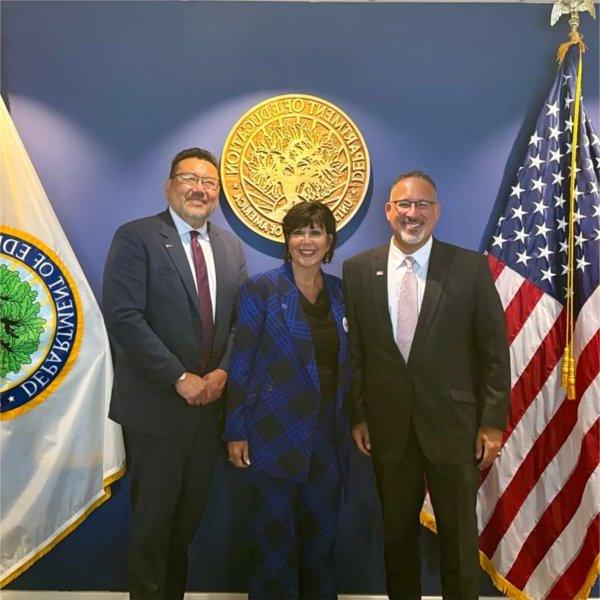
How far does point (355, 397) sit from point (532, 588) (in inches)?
46.8

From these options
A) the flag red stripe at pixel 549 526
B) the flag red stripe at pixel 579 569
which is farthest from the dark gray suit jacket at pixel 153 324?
the flag red stripe at pixel 579 569

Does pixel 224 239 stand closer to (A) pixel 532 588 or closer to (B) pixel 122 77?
(B) pixel 122 77

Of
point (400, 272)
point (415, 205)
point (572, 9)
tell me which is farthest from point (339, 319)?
point (572, 9)

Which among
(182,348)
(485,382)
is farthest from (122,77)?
(485,382)

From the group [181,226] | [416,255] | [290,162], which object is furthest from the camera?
[290,162]

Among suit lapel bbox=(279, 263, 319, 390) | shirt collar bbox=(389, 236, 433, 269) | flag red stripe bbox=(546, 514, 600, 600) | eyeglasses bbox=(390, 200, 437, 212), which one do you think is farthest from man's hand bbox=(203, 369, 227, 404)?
flag red stripe bbox=(546, 514, 600, 600)

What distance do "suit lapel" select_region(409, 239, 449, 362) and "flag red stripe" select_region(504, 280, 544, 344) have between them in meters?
0.47

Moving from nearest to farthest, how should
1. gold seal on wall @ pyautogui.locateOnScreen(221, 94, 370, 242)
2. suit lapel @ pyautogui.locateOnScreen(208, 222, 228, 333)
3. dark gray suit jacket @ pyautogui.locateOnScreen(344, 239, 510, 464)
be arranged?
dark gray suit jacket @ pyautogui.locateOnScreen(344, 239, 510, 464), suit lapel @ pyautogui.locateOnScreen(208, 222, 228, 333), gold seal on wall @ pyautogui.locateOnScreen(221, 94, 370, 242)

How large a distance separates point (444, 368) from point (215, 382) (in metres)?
0.90

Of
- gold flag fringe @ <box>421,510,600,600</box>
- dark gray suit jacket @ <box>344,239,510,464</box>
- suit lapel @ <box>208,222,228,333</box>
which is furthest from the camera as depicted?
gold flag fringe @ <box>421,510,600,600</box>

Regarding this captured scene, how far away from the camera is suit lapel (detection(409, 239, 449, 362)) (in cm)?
209

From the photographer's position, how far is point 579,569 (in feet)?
7.61

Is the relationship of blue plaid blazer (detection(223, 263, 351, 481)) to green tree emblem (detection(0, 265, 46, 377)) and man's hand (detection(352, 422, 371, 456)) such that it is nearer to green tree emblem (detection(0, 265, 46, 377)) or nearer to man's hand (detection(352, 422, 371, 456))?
man's hand (detection(352, 422, 371, 456))

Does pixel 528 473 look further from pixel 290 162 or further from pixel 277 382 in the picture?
pixel 290 162
